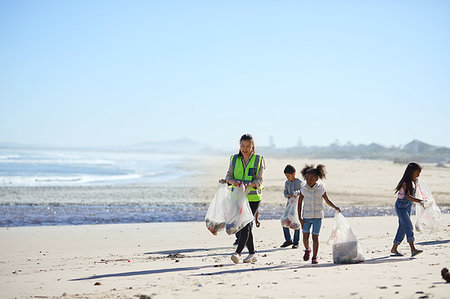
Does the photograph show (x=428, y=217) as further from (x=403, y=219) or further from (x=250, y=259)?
(x=250, y=259)

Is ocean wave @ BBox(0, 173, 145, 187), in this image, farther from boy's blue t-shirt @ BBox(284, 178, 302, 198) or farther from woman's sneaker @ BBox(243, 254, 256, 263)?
woman's sneaker @ BBox(243, 254, 256, 263)

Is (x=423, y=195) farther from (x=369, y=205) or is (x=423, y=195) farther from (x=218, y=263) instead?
(x=369, y=205)

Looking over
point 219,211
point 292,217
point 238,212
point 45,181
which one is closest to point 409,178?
point 292,217

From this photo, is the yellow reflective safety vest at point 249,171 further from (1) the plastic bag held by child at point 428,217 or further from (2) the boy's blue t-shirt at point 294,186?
(1) the plastic bag held by child at point 428,217

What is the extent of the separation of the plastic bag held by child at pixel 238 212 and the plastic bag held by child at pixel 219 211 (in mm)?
157

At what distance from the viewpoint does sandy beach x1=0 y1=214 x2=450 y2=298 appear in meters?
5.29

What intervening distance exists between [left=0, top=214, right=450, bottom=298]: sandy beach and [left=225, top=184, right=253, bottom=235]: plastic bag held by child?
1.73 feet

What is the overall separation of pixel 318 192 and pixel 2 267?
454 cm

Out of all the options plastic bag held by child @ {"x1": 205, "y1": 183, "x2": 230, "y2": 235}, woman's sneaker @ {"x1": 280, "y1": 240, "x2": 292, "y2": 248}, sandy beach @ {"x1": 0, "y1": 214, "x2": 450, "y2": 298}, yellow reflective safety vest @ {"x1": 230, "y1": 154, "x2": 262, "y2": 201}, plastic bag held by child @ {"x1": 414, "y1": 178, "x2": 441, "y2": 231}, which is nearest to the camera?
sandy beach @ {"x1": 0, "y1": 214, "x2": 450, "y2": 298}

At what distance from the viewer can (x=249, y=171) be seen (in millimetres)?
7086

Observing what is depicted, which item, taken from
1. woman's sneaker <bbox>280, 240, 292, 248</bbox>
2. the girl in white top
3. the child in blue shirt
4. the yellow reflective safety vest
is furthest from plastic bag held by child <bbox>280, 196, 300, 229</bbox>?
the yellow reflective safety vest

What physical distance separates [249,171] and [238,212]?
585 mm

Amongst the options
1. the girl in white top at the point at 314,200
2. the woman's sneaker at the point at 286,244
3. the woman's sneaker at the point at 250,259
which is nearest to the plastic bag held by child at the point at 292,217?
the woman's sneaker at the point at 286,244

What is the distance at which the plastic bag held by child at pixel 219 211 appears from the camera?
7.29 metres
